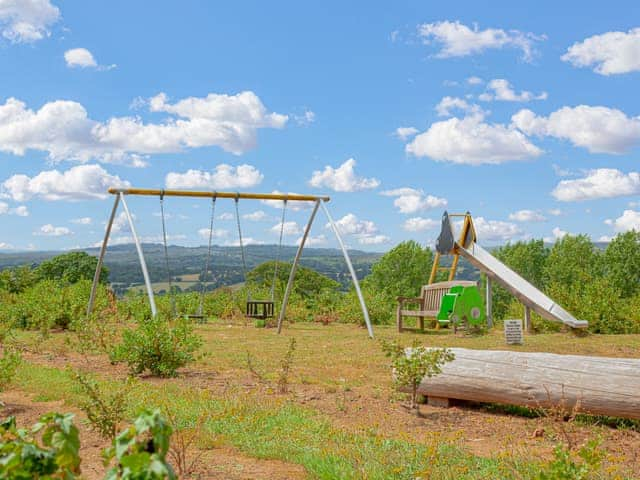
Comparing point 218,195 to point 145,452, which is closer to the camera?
point 145,452

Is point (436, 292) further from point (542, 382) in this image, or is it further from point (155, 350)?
point (542, 382)

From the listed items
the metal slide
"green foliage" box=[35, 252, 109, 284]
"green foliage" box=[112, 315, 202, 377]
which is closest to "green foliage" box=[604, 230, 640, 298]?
the metal slide

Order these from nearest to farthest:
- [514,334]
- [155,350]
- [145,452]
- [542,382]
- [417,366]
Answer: [145,452]
[542,382]
[417,366]
[155,350]
[514,334]

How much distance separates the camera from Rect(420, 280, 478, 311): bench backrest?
14.7m

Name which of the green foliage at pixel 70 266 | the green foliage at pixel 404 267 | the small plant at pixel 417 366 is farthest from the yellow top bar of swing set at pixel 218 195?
the green foliage at pixel 404 267

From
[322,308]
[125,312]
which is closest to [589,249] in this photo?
[322,308]

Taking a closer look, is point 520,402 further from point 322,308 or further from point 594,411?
point 322,308

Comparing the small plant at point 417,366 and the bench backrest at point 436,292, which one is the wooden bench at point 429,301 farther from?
the small plant at point 417,366

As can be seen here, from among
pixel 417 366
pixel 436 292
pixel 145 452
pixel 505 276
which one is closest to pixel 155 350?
pixel 417 366

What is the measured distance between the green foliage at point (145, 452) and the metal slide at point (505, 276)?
12224mm

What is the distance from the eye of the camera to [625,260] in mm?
44500

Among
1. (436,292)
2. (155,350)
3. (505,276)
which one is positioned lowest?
(155,350)

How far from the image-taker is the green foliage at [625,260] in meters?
43.0

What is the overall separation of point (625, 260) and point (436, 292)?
34.3 metres
